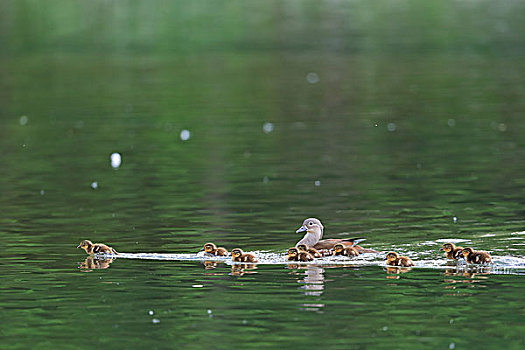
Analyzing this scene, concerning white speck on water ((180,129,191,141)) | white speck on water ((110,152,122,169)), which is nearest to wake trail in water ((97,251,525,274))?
white speck on water ((110,152,122,169))

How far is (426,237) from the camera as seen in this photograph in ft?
53.3

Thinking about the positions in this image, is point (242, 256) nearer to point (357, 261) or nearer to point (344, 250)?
point (344, 250)

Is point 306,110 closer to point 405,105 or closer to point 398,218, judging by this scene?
point 405,105

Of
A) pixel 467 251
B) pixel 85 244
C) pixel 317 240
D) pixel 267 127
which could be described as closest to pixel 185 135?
pixel 267 127

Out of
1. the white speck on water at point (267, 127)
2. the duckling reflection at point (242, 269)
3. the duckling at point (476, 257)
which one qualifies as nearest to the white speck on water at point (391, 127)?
the white speck on water at point (267, 127)

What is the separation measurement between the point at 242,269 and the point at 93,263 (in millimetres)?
1943

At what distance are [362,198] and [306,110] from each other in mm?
15053

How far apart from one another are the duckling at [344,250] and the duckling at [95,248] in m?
2.82

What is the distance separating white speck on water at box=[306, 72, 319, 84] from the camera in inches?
1631

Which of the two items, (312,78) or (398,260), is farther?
(312,78)

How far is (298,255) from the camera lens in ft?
49.1

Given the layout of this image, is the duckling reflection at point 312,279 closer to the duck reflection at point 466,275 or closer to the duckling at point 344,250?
the duckling at point 344,250

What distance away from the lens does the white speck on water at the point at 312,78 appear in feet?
136

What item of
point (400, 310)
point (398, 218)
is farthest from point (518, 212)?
Result: point (400, 310)
